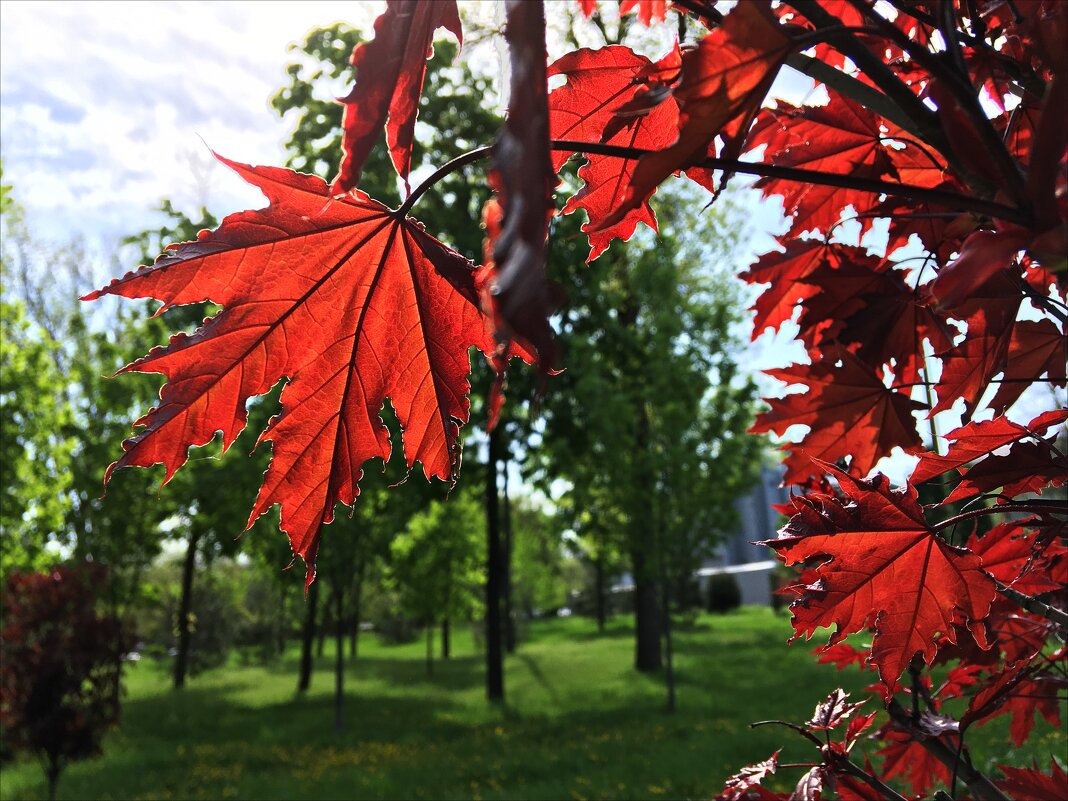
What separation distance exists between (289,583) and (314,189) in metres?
17.2

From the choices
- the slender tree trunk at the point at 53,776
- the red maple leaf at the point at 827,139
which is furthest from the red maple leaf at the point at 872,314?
the slender tree trunk at the point at 53,776

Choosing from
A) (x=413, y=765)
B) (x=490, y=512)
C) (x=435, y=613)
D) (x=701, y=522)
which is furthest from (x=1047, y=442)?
(x=435, y=613)

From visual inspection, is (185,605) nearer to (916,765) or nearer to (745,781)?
(916,765)

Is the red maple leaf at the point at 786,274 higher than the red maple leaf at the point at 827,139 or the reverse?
the reverse

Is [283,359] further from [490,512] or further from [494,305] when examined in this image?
[490,512]

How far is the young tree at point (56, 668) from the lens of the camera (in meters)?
7.95

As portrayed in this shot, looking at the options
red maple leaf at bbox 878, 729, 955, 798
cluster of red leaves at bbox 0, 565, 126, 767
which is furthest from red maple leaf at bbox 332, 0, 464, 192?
cluster of red leaves at bbox 0, 565, 126, 767

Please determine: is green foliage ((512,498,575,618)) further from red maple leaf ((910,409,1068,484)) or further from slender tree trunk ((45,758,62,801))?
red maple leaf ((910,409,1068,484))

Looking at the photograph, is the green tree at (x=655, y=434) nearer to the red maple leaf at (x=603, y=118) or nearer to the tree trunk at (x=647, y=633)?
the tree trunk at (x=647, y=633)

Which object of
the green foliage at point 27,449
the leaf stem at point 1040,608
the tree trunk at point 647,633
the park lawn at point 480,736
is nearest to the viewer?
the leaf stem at point 1040,608

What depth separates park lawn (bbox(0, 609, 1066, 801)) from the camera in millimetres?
7789

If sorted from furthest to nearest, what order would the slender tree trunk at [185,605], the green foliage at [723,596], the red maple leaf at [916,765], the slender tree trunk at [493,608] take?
the green foliage at [723,596]
the slender tree trunk at [185,605]
the slender tree trunk at [493,608]
the red maple leaf at [916,765]

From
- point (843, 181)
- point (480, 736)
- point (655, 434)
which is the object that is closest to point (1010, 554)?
A: point (843, 181)

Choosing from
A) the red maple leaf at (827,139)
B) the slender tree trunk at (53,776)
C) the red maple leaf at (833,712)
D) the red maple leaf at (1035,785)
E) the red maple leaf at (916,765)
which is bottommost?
the slender tree trunk at (53,776)
